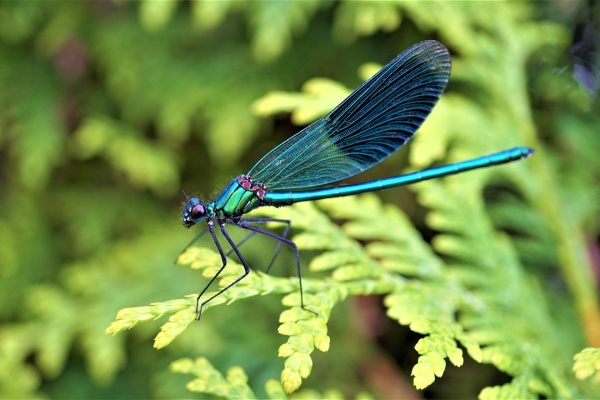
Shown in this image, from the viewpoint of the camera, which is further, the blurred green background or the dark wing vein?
the blurred green background

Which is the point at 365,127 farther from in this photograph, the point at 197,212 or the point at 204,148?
the point at 204,148

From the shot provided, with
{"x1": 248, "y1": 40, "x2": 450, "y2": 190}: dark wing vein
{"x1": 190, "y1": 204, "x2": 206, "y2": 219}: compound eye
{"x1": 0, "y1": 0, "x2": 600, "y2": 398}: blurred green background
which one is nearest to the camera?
{"x1": 248, "y1": 40, "x2": 450, "y2": 190}: dark wing vein

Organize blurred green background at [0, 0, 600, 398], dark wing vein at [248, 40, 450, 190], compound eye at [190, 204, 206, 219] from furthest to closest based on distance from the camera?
blurred green background at [0, 0, 600, 398] → compound eye at [190, 204, 206, 219] → dark wing vein at [248, 40, 450, 190]

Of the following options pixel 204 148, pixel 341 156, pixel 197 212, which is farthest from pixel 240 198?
pixel 204 148

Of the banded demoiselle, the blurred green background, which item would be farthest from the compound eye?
the blurred green background

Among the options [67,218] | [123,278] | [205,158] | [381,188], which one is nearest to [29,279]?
[67,218]

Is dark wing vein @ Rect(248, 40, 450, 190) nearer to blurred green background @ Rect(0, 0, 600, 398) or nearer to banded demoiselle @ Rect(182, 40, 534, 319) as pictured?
banded demoiselle @ Rect(182, 40, 534, 319)

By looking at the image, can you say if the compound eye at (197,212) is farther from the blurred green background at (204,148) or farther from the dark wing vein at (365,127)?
the blurred green background at (204,148)

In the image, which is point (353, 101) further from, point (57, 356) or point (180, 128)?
point (57, 356)
